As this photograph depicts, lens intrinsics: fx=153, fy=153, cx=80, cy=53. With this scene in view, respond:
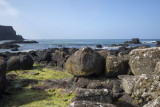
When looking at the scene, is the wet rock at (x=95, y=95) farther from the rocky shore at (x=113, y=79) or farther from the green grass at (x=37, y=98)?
the green grass at (x=37, y=98)

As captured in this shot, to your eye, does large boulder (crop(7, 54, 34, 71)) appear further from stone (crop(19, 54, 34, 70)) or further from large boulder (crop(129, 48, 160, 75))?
large boulder (crop(129, 48, 160, 75))

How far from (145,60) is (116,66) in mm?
2211

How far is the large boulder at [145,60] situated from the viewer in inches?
354

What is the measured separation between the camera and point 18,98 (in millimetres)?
8742

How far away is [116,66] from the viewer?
431 inches

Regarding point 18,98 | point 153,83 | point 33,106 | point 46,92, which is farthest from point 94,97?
point 18,98

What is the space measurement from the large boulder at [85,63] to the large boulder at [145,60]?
2.47m

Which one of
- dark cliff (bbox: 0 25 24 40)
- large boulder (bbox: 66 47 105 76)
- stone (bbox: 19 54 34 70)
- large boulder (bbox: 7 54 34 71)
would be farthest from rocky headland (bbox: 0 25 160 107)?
dark cliff (bbox: 0 25 24 40)

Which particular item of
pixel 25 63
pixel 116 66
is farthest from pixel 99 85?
pixel 25 63

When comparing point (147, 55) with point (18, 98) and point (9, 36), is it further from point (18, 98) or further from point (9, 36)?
point (9, 36)

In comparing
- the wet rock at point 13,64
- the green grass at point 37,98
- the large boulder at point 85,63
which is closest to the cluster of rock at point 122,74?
the large boulder at point 85,63

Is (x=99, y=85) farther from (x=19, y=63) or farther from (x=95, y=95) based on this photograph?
(x=19, y=63)

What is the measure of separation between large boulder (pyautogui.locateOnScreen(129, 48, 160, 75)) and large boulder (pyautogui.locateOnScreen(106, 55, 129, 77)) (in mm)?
1049

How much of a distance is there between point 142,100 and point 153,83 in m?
0.89
